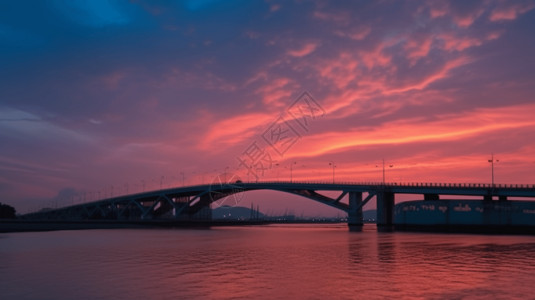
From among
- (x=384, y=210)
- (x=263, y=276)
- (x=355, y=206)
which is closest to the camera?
(x=263, y=276)

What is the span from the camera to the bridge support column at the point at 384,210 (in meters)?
141

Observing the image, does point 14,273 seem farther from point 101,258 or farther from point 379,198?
point 379,198

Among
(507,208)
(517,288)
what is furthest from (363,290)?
(507,208)

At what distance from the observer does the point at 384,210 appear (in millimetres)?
141500

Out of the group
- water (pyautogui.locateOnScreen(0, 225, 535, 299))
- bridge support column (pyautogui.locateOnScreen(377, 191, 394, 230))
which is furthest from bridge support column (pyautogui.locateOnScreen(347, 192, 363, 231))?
water (pyautogui.locateOnScreen(0, 225, 535, 299))

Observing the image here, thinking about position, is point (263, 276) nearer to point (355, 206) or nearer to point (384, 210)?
point (384, 210)

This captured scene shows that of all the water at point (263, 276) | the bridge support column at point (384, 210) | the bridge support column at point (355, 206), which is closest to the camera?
the water at point (263, 276)

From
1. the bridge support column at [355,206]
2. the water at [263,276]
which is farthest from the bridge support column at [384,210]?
the water at [263,276]

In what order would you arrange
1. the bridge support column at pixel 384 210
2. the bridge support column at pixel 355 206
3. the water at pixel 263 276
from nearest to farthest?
the water at pixel 263 276 → the bridge support column at pixel 384 210 → the bridge support column at pixel 355 206

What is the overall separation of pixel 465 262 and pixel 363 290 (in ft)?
56.7

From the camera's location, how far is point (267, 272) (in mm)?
32938

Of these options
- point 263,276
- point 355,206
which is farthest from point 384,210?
point 263,276

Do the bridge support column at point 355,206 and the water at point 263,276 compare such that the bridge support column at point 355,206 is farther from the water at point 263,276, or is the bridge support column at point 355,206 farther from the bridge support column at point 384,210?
the water at point 263,276

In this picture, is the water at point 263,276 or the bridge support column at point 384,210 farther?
the bridge support column at point 384,210
